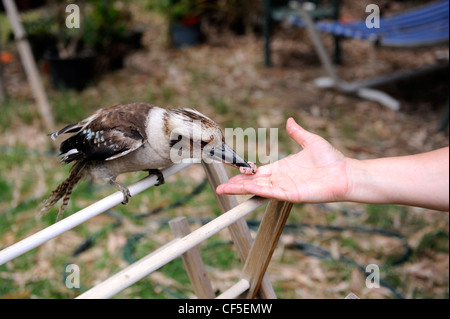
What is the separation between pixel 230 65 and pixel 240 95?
41.2 inches

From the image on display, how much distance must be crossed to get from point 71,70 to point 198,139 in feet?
13.4

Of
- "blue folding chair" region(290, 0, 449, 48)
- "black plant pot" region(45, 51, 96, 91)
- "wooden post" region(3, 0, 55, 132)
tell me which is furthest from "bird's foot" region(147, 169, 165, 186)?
"black plant pot" region(45, 51, 96, 91)

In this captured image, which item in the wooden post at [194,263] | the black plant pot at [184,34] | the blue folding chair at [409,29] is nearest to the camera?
the wooden post at [194,263]

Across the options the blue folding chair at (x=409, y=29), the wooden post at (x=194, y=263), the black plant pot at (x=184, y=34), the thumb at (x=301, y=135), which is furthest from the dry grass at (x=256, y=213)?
the thumb at (x=301, y=135)

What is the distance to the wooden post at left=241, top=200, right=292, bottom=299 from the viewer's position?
1.69m

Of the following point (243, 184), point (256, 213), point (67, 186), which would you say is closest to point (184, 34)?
point (256, 213)

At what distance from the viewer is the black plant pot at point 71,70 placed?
5.37 metres

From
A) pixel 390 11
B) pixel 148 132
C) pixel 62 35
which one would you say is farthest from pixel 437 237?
pixel 390 11

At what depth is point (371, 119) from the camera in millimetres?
4773

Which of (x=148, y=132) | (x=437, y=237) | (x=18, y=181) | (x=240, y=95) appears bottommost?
(x=437, y=237)

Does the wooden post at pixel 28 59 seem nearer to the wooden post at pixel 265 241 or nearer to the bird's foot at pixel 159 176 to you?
the bird's foot at pixel 159 176

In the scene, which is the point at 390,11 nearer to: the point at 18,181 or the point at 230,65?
the point at 230,65

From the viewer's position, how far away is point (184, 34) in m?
6.97
